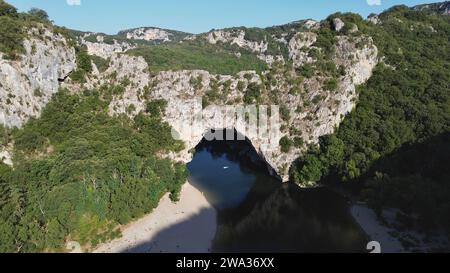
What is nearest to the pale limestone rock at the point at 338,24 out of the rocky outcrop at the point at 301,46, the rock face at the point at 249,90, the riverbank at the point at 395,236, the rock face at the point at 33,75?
the rocky outcrop at the point at 301,46

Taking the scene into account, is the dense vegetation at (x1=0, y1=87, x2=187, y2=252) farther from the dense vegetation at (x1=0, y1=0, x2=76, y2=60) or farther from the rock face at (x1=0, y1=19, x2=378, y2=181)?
the dense vegetation at (x1=0, y1=0, x2=76, y2=60)

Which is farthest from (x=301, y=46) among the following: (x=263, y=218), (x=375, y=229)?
(x=375, y=229)

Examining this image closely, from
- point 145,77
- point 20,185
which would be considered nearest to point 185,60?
point 145,77

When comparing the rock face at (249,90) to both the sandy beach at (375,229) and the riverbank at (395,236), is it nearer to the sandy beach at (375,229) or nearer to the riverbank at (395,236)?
the sandy beach at (375,229)

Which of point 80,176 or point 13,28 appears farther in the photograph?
point 13,28

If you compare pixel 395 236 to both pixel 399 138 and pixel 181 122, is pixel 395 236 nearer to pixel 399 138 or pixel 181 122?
pixel 399 138
